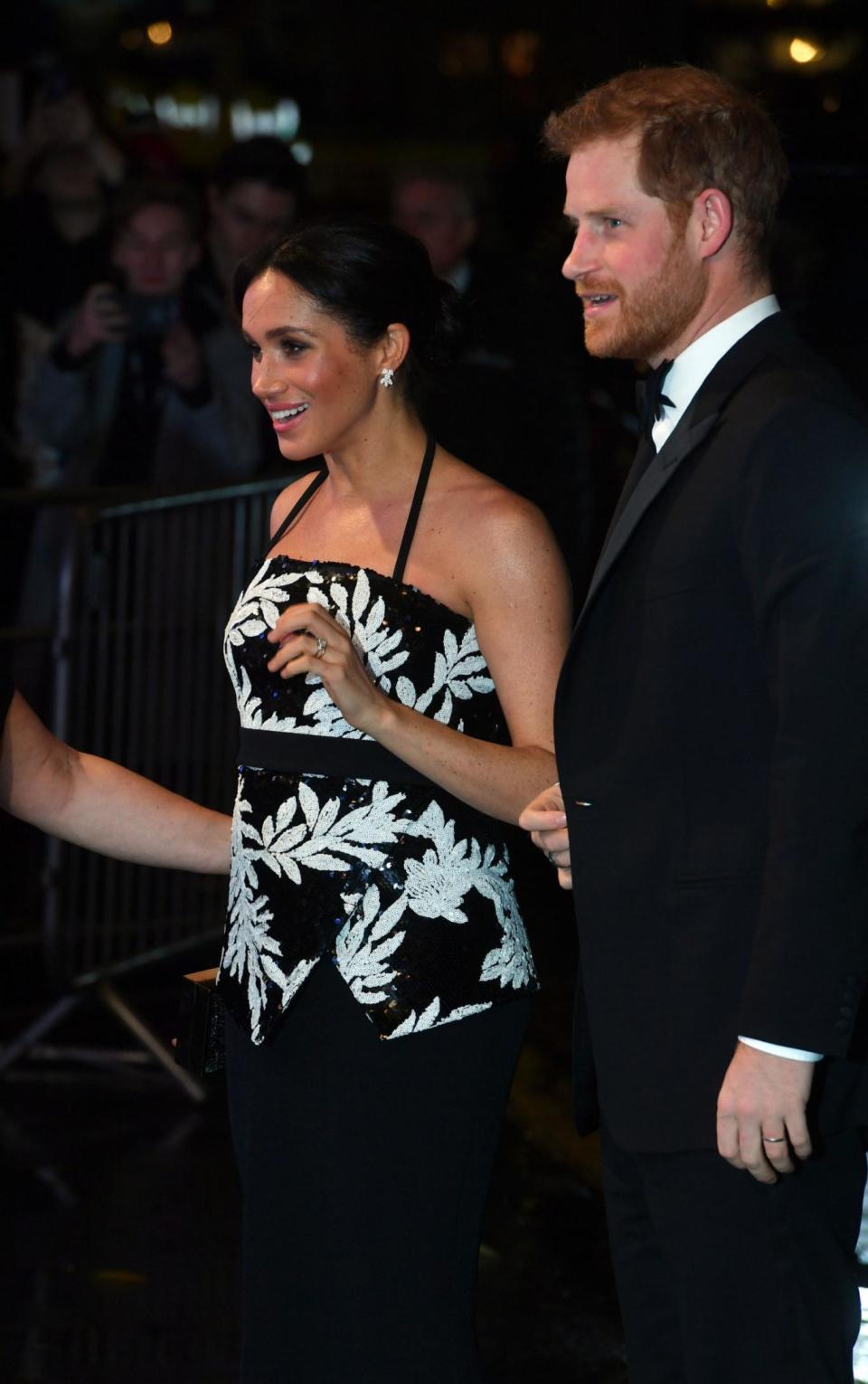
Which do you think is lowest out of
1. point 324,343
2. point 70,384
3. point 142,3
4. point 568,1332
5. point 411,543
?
point 568,1332

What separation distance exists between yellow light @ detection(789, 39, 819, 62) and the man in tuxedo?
5.54m

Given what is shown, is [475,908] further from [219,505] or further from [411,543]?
[219,505]

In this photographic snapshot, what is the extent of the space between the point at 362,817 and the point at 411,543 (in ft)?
1.32

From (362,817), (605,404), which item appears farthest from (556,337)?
(362,817)

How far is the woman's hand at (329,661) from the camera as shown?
2.31 m

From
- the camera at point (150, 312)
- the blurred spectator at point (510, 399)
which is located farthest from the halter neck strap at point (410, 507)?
the camera at point (150, 312)

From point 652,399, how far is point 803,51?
5.72m

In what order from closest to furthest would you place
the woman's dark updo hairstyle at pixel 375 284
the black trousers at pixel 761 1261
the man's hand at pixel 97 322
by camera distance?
the black trousers at pixel 761 1261, the woman's dark updo hairstyle at pixel 375 284, the man's hand at pixel 97 322

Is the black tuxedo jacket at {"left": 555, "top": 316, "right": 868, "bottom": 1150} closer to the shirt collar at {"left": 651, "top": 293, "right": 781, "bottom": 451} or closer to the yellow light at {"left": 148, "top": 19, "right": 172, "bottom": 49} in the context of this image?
the shirt collar at {"left": 651, "top": 293, "right": 781, "bottom": 451}

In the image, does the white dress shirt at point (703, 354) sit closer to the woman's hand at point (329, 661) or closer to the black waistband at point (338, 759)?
the woman's hand at point (329, 661)

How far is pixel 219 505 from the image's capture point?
528cm

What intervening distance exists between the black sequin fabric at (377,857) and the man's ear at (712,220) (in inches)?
28.7

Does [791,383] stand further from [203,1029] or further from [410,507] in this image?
[203,1029]

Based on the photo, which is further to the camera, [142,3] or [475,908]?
[142,3]
